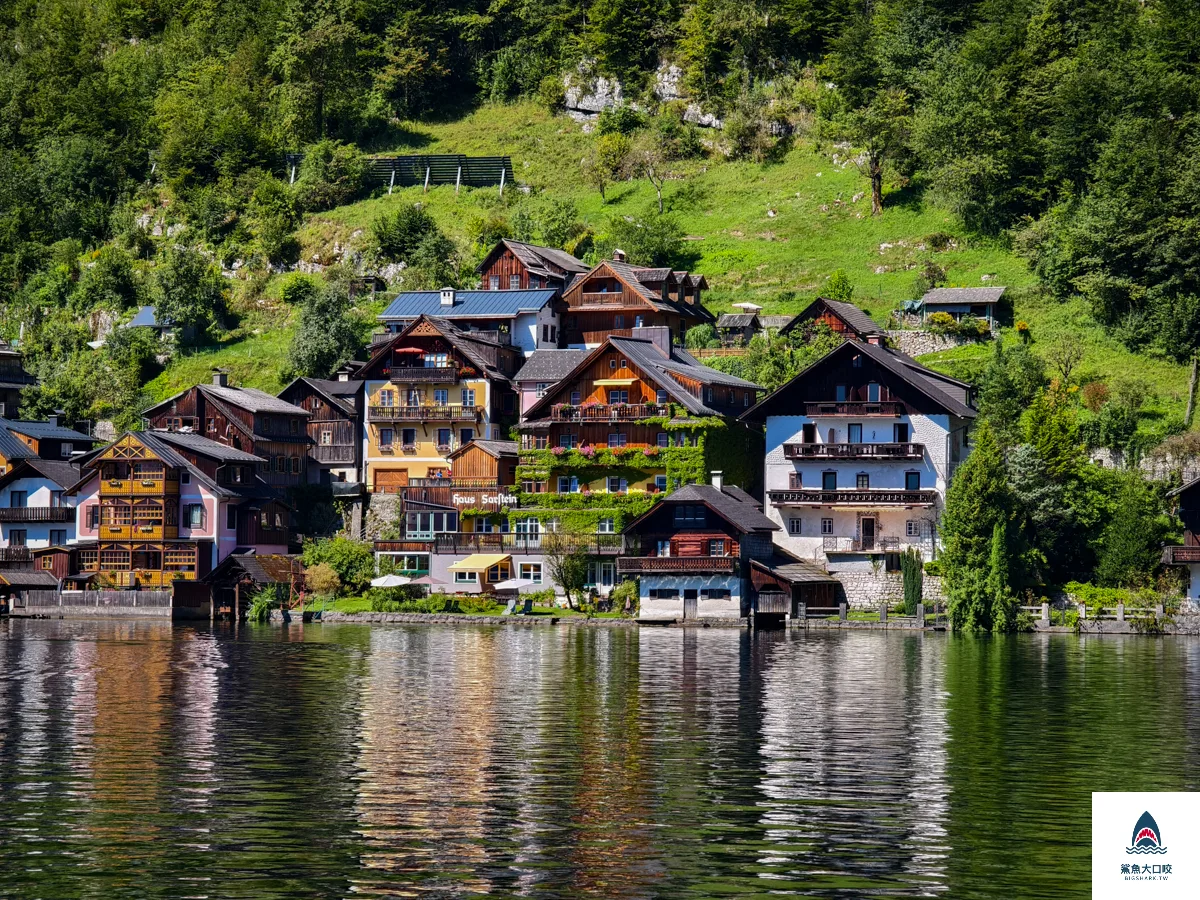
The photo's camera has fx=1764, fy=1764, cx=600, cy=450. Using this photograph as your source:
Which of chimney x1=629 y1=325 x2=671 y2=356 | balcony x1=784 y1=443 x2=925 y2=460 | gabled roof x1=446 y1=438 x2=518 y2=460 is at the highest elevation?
chimney x1=629 y1=325 x2=671 y2=356

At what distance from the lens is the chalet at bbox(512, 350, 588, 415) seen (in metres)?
104

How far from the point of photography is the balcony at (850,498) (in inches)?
3487

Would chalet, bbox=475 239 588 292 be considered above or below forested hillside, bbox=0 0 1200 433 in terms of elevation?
below

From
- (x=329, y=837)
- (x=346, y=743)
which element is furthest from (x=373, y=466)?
(x=329, y=837)

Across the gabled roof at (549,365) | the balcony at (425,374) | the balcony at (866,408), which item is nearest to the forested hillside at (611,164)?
the balcony at (425,374)

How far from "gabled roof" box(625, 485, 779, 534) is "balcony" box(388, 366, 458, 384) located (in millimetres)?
19669

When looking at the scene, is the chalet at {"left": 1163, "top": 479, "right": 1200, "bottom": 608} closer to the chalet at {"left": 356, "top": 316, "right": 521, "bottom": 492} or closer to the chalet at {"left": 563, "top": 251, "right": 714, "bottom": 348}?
the chalet at {"left": 563, "top": 251, "right": 714, "bottom": 348}

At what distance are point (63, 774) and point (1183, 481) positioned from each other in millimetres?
64108

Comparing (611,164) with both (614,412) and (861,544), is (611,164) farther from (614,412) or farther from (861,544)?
(861,544)

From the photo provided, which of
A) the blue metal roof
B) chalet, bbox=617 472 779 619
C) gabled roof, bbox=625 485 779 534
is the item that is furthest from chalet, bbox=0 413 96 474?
chalet, bbox=617 472 779 619

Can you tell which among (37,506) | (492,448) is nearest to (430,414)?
(492,448)

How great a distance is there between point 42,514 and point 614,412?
114 feet

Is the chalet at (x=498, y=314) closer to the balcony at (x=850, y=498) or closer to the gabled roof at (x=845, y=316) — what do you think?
the gabled roof at (x=845, y=316)

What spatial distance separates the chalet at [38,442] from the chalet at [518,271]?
91.2ft
